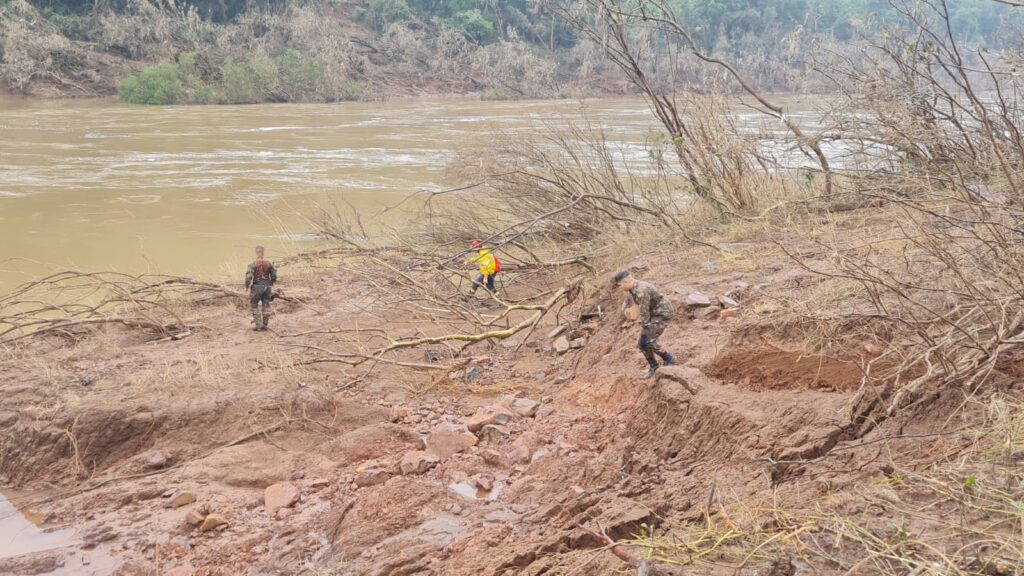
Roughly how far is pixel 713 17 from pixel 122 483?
208 feet

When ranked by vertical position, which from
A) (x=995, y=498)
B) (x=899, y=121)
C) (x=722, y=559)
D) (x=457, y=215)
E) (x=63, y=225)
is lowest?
(x=63, y=225)

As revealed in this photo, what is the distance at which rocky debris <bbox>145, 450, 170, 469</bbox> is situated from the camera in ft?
22.0

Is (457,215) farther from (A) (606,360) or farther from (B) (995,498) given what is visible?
(B) (995,498)

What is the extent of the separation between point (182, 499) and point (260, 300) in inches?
165

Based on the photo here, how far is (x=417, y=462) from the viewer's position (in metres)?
6.25

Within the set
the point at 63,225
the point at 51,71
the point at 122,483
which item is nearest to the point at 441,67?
the point at 51,71

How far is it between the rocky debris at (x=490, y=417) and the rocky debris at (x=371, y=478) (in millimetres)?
902

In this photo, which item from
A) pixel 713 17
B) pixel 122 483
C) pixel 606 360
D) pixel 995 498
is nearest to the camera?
pixel 995 498

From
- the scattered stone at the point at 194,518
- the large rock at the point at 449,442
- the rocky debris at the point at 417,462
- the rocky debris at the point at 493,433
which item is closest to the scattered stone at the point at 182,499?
the scattered stone at the point at 194,518

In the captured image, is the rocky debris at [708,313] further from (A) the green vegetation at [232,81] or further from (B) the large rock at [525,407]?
(A) the green vegetation at [232,81]

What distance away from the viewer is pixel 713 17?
62.6 metres

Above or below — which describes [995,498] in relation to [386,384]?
above

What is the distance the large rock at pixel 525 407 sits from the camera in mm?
7164

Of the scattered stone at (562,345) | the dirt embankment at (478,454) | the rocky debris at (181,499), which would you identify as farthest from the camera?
the scattered stone at (562,345)
